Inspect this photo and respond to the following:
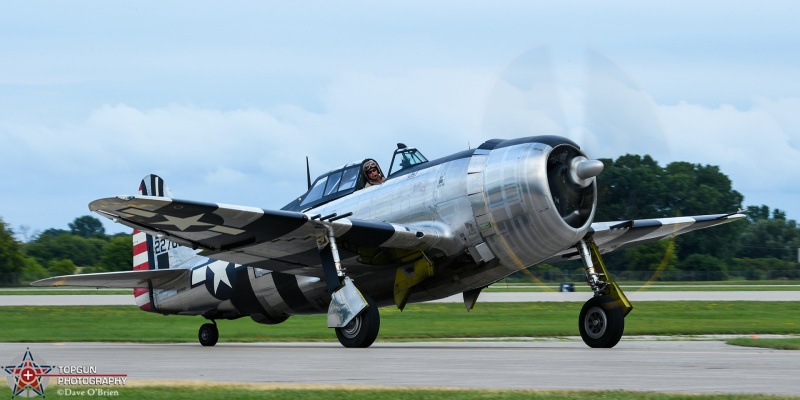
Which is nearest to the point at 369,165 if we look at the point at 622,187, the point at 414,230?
the point at 414,230

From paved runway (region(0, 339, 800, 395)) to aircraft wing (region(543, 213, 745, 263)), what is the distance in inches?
136

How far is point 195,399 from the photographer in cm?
966

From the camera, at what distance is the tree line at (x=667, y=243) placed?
65.8 ft

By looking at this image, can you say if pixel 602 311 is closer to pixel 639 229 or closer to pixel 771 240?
pixel 639 229

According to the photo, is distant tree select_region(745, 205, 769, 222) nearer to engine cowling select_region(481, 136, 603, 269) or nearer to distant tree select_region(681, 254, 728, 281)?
distant tree select_region(681, 254, 728, 281)

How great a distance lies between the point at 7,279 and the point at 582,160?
7708 cm

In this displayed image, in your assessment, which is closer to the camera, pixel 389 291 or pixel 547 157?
pixel 547 157

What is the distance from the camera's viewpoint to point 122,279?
20.6 meters

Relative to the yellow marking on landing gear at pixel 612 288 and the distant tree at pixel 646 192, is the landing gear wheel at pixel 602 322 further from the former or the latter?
the distant tree at pixel 646 192

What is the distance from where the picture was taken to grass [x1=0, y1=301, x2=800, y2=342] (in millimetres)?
25391

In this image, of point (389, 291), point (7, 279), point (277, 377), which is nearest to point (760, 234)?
point (7, 279)

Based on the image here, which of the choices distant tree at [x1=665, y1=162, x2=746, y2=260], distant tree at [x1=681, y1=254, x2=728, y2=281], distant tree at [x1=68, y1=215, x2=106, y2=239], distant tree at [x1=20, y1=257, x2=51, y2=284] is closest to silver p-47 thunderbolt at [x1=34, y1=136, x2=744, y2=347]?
distant tree at [x1=665, y1=162, x2=746, y2=260]

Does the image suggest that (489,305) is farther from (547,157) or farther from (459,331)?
(547,157)

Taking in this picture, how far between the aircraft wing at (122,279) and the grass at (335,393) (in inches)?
344
